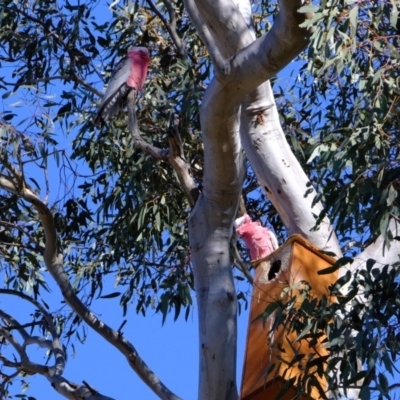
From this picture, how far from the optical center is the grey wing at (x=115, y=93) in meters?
5.16

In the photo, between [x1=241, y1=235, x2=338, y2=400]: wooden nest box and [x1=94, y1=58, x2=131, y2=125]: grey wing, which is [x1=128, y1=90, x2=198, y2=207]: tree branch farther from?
[x1=94, y1=58, x2=131, y2=125]: grey wing

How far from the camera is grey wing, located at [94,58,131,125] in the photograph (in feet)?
16.9

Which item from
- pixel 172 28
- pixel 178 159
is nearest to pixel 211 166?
pixel 178 159

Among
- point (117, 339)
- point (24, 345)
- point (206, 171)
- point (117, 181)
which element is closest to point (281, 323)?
point (206, 171)

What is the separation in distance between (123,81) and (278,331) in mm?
1818

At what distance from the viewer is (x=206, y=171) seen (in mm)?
3799

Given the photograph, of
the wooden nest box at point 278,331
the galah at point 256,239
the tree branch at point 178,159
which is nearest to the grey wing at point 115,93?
the galah at point 256,239

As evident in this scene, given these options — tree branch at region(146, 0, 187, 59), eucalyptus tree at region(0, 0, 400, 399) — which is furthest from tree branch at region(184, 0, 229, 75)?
tree branch at region(146, 0, 187, 59)

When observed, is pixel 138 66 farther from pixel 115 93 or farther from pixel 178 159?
pixel 178 159

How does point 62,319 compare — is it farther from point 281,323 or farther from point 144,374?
point 281,323

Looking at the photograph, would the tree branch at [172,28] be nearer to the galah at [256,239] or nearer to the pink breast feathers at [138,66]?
the pink breast feathers at [138,66]

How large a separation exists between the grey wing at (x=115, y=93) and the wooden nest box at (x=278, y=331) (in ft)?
4.35

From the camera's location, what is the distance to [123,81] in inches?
203

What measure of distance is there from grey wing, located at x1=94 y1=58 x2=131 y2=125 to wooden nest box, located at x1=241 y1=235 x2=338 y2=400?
133 cm
